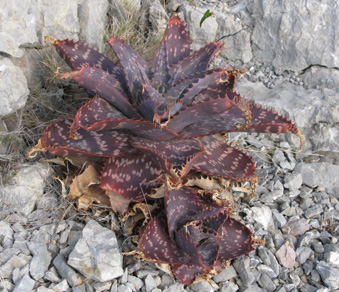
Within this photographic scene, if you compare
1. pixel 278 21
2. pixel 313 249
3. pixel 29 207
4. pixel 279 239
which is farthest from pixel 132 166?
pixel 278 21

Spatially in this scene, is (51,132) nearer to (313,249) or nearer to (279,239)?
(279,239)

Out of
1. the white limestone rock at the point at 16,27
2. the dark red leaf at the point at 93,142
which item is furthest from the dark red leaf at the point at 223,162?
the white limestone rock at the point at 16,27

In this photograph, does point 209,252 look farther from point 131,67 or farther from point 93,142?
point 131,67

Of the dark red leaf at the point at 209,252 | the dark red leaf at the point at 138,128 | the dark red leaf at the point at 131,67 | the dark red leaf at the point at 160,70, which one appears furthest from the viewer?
the dark red leaf at the point at 160,70

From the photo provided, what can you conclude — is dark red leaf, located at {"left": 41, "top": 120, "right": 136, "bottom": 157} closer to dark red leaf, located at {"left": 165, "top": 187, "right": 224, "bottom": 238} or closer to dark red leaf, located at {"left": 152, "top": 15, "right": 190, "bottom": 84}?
dark red leaf, located at {"left": 165, "top": 187, "right": 224, "bottom": 238}

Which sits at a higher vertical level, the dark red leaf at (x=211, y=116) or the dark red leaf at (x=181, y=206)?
the dark red leaf at (x=211, y=116)

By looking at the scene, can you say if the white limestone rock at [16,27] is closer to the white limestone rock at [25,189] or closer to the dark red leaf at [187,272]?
the white limestone rock at [25,189]

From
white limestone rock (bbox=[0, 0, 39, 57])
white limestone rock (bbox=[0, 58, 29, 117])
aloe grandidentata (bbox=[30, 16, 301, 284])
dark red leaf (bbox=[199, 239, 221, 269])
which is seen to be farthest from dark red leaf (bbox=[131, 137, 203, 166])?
white limestone rock (bbox=[0, 0, 39, 57])
